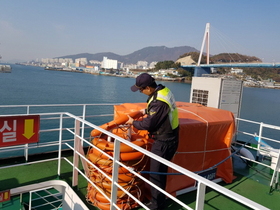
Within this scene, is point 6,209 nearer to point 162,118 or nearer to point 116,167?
point 116,167

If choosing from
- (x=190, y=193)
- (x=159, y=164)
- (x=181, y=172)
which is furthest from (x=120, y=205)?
(x=181, y=172)

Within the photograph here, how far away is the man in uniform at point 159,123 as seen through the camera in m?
2.32

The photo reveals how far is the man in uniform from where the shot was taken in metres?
2.32

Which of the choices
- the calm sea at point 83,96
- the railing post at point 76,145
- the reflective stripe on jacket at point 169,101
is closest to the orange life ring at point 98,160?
the railing post at point 76,145

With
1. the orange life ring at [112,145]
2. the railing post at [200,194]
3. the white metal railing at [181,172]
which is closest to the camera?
the white metal railing at [181,172]

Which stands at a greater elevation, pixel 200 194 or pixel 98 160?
pixel 200 194

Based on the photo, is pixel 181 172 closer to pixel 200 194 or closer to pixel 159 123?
pixel 200 194

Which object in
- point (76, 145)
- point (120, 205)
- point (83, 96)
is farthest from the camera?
point (83, 96)

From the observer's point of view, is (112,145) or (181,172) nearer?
(181,172)

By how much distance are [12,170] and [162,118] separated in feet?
8.77

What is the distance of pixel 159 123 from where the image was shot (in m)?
2.34

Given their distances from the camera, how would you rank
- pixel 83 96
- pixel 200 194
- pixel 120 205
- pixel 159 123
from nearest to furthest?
pixel 200 194, pixel 159 123, pixel 120 205, pixel 83 96

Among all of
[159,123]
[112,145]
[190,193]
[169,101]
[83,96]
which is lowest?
[83,96]

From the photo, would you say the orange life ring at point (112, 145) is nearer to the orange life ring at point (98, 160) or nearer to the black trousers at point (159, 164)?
the orange life ring at point (98, 160)
